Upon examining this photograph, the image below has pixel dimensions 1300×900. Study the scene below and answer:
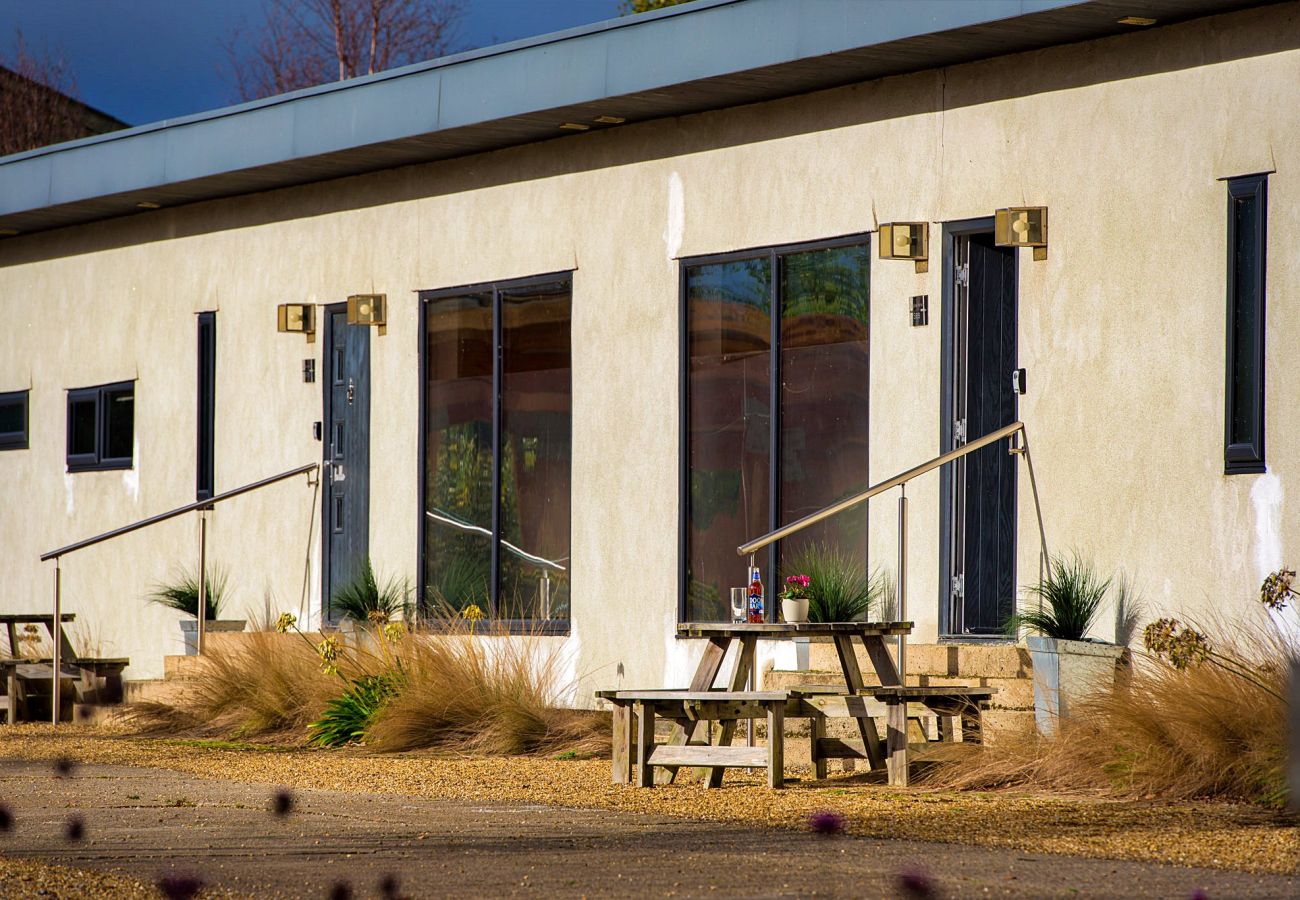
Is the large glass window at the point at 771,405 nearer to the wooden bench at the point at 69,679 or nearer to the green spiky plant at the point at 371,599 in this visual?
the green spiky plant at the point at 371,599

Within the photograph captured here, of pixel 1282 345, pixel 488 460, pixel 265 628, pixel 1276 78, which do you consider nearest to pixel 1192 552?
pixel 1282 345

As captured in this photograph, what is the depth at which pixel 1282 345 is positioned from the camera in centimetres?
845

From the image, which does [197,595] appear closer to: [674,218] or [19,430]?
[19,430]

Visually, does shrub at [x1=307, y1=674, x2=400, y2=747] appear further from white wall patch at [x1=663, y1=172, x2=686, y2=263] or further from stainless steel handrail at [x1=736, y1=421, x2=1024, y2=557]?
white wall patch at [x1=663, y1=172, x2=686, y2=263]

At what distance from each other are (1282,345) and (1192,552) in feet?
3.47

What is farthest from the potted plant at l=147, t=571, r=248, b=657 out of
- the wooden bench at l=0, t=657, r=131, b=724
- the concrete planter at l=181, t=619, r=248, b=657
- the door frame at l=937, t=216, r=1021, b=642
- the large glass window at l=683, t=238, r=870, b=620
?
the door frame at l=937, t=216, r=1021, b=642

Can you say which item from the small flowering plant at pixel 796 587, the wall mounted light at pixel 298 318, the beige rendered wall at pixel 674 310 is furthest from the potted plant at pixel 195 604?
the small flowering plant at pixel 796 587

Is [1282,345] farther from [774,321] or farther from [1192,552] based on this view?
[774,321]

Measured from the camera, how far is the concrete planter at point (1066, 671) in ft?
27.5

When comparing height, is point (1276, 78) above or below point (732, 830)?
above

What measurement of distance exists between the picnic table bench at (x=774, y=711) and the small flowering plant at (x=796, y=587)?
0.40m

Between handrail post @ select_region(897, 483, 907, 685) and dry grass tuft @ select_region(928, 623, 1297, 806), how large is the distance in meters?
0.98

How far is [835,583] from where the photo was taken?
9859 mm

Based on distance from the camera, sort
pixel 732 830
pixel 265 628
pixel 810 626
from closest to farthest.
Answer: pixel 732 830, pixel 810 626, pixel 265 628
